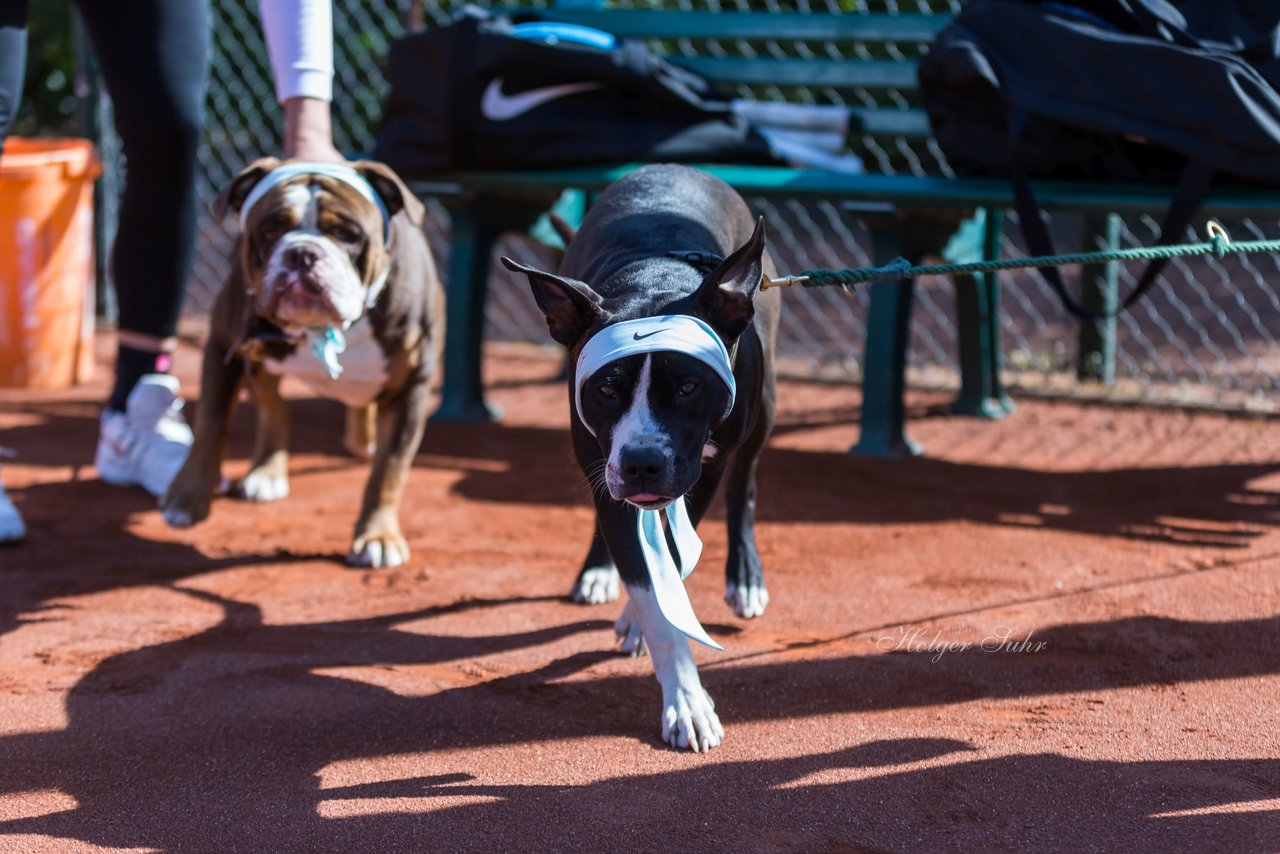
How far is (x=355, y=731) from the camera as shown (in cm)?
263

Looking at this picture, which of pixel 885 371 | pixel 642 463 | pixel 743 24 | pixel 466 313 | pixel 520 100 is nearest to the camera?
pixel 642 463

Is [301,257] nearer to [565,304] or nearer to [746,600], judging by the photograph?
[565,304]

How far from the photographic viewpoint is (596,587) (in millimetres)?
3350

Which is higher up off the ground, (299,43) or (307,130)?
(299,43)

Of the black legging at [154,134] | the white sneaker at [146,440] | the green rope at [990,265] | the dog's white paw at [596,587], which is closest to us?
the green rope at [990,265]

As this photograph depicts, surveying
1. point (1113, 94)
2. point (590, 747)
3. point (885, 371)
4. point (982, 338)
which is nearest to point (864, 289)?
point (982, 338)

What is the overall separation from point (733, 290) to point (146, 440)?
7.90ft

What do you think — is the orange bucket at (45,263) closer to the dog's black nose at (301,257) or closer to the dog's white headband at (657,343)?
the dog's black nose at (301,257)

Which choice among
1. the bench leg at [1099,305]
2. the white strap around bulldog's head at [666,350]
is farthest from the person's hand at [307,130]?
the bench leg at [1099,305]

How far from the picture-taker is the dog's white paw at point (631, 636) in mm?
3027

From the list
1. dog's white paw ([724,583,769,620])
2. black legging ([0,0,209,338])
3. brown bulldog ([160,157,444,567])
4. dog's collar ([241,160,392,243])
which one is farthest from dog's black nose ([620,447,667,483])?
black legging ([0,0,209,338])

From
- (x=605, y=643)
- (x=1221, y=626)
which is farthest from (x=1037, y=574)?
(x=605, y=643)

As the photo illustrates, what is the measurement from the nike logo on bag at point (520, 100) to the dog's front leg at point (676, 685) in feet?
8.13

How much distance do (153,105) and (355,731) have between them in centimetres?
214
